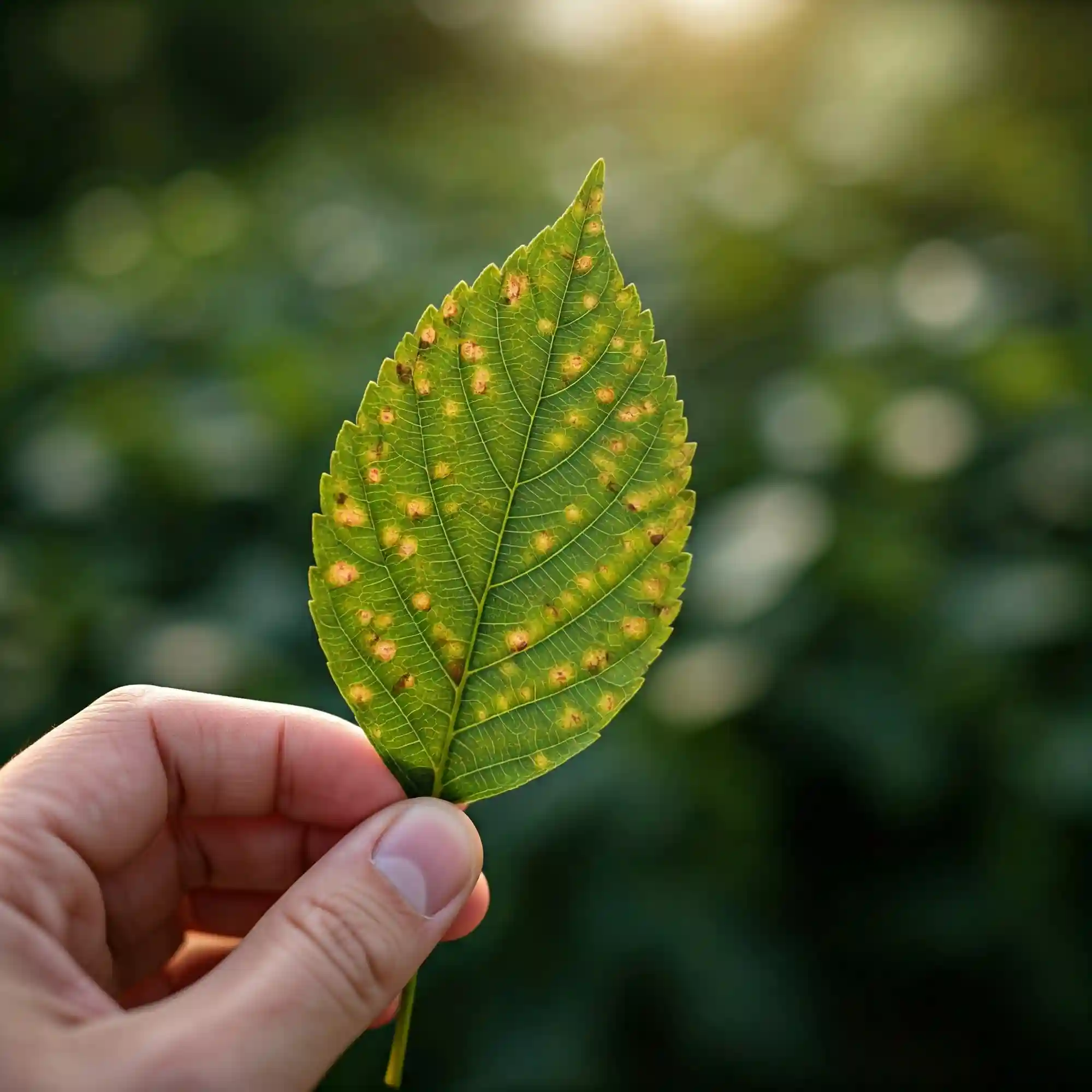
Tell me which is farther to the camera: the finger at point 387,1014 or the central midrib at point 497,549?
the finger at point 387,1014

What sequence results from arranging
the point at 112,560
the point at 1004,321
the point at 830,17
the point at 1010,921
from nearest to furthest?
the point at 1010,921, the point at 112,560, the point at 1004,321, the point at 830,17

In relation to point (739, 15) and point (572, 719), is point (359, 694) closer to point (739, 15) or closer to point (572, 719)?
point (572, 719)

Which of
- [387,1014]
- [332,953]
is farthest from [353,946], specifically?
[387,1014]

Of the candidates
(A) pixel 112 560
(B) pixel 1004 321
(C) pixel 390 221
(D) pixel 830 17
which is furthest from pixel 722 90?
(A) pixel 112 560

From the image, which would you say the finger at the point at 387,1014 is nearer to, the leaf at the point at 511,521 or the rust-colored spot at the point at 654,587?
the leaf at the point at 511,521

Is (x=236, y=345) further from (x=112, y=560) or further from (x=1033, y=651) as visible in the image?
(x=1033, y=651)

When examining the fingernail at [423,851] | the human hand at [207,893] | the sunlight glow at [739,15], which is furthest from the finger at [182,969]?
the sunlight glow at [739,15]
